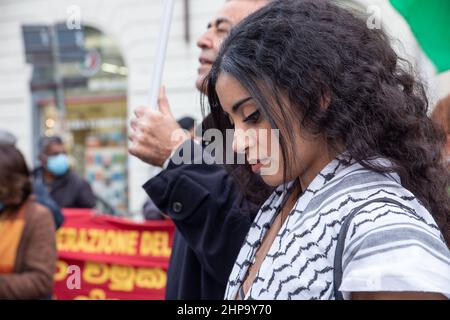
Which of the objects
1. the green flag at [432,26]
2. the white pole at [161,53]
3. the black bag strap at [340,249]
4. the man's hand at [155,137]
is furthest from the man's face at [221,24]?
the black bag strap at [340,249]

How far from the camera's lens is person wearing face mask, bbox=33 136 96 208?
5.81 meters

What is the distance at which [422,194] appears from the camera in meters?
1.09

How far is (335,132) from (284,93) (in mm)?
110

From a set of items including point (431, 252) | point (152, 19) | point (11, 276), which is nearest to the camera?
point (431, 252)

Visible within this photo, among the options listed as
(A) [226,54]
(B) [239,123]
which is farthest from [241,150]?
(A) [226,54]

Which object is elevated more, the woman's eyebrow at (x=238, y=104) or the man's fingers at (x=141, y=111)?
the woman's eyebrow at (x=238, y=104)

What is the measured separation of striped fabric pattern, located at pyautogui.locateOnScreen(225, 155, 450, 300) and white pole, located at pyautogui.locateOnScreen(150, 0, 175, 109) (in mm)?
1053

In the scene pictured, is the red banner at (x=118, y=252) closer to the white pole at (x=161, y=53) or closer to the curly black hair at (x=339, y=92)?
the white pole at (x=161, y=53)

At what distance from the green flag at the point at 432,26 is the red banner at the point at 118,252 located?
2.38 m

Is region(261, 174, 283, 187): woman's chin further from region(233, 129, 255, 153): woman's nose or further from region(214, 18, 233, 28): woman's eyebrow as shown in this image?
region(214, 18, 233, 28): woman's eyebrow

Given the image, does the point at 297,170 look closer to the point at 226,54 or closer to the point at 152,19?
the point at 226,54

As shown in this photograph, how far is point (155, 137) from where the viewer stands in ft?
5.98

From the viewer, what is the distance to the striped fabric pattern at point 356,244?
2.81 feet

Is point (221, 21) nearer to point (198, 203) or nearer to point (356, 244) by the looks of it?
point (198, 203)
